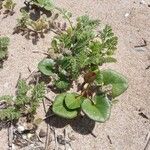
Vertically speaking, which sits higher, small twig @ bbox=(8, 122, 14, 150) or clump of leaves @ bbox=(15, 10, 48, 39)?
clump of leaves @ bbox=(15, 10, 48, 39)

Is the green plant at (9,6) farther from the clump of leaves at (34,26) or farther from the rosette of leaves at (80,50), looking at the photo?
the rosette of leaves at (80,50)

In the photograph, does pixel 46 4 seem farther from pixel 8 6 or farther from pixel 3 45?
pixel 3 45

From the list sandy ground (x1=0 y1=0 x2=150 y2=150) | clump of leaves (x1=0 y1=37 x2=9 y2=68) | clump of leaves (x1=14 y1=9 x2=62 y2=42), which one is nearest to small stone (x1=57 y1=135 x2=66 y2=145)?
sandy ground (x1=0 y1=0 x2=150 y2=150)

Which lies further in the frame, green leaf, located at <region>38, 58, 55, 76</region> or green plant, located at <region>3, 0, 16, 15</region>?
green plant, located at <region>3, 0, 16, 15</region>

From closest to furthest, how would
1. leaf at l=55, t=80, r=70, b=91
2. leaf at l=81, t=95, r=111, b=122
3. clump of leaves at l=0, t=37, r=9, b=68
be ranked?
leaf at l=81, t=95, r=111, b=122 → leaf at l=55, t=80, r=70, b=91 → clump of leaves at l=0, t=37, r=9, b=68

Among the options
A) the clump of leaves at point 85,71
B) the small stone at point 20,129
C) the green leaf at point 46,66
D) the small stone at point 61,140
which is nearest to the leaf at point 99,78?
the clump of leaves at point 85,71

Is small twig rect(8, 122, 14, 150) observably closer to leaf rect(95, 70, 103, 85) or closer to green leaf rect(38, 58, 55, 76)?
green leaf rect(38, 58, 55, 76)

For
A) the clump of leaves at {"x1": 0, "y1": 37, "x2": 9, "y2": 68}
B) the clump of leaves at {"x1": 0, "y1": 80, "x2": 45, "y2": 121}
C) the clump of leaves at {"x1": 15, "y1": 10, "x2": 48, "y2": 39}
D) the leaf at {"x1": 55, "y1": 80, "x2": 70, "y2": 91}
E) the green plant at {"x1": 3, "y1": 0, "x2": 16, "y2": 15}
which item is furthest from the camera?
the green plant at {"x1": 3, "y1": 0, "x2": 16, "y2": 15}

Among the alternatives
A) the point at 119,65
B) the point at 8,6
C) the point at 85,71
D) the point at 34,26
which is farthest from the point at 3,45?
the point at 119,65
